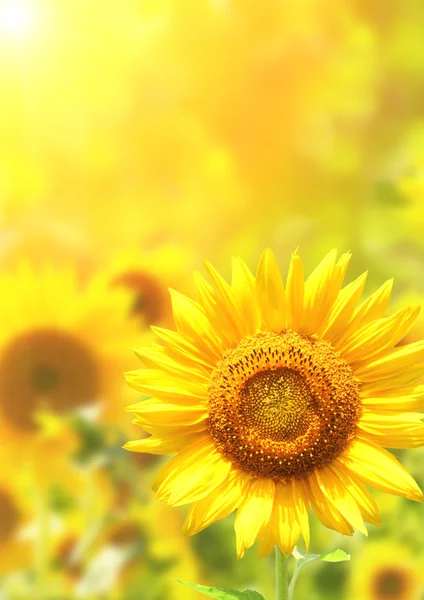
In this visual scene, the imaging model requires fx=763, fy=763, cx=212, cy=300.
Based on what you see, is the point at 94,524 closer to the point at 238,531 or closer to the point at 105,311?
the point at 105,311

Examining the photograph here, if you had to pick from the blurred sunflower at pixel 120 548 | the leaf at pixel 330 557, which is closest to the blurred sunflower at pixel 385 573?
the blurred sunflower at pixel 120 548


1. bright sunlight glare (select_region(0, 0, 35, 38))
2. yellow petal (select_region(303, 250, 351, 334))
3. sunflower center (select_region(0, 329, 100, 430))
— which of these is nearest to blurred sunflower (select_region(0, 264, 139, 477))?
sunflower center (select_region(0, 329, 100, 430))

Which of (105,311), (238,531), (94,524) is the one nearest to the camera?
(238,531)

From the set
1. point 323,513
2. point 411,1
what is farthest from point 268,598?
point 411,1

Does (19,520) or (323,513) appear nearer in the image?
(323,513)

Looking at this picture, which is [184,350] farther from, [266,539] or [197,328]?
[266,539]
